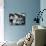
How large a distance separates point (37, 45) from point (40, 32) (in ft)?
0.83

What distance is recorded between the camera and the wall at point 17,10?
5023 millimetres

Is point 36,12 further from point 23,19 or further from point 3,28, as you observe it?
point 3,28

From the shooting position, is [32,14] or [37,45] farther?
[32,14]

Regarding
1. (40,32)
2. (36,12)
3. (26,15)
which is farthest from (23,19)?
(40,32)

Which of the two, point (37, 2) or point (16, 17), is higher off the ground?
point (37, 2)

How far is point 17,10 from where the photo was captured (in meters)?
5.09

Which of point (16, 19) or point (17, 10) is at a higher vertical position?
point (17, 10)

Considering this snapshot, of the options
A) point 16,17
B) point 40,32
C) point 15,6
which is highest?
point 15,6

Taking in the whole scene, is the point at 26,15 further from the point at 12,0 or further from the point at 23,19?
the point at 12,0

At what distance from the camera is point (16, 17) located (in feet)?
16.7

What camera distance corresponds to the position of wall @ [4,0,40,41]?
5.02 m

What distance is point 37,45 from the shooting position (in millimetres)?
2557

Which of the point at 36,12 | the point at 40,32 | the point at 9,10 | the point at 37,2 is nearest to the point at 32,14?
the point at 36,12

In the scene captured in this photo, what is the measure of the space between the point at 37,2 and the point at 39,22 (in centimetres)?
77
